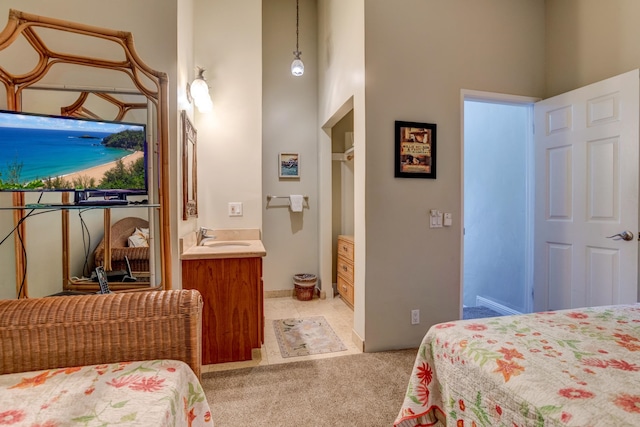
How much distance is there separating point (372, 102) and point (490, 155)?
1887 mm

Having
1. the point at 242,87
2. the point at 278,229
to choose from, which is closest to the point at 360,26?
the point at 242,87

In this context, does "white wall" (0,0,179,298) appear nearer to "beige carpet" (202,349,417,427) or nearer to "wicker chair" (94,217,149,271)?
"wicker chair" (94,217,149,271)

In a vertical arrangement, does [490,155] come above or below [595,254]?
above

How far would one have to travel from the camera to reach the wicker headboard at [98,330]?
1062 mm

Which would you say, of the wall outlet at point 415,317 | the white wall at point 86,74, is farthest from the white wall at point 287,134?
the white wall at point 86,74

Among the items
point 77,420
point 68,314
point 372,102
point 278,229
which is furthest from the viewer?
point 278,229

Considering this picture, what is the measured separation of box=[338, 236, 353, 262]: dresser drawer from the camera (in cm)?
329

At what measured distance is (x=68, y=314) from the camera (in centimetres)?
109

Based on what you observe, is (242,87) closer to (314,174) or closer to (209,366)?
(314,174)

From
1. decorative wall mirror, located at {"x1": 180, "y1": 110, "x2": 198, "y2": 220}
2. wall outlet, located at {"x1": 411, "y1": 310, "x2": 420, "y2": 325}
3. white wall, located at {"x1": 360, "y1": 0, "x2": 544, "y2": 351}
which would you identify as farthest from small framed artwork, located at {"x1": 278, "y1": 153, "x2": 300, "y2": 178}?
wall outlet, located at {"x1": 411, "y1": 310, "x2": 420, "y2": 325}

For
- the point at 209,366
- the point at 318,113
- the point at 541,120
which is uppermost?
the point at 318,113

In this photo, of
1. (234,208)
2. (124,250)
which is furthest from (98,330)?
(234,208)

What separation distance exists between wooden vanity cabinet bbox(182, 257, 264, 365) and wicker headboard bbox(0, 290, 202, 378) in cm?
93

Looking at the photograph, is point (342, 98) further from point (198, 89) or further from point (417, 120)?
point (198, 89)
